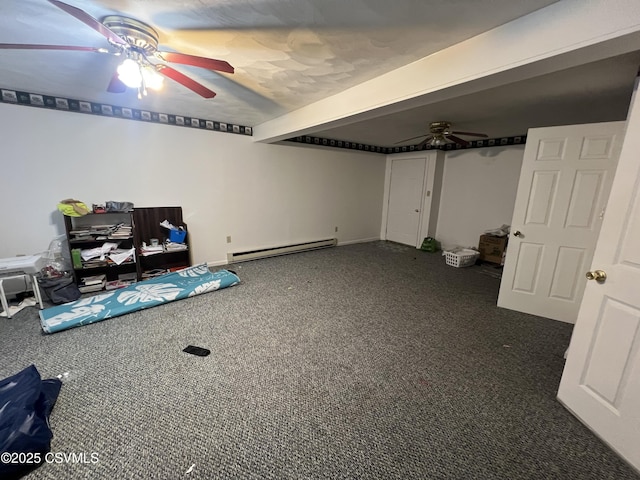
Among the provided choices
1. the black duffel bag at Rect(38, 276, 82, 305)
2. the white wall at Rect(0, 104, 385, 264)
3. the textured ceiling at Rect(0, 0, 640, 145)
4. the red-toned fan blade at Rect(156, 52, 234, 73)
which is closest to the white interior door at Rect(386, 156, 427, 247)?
the white wall at Rect(0, 104, 385, 264)

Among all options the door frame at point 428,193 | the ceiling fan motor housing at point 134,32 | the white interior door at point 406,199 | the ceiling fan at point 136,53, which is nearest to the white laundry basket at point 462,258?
the door frame at point 428,193

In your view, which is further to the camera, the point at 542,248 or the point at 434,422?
the point at 542,248

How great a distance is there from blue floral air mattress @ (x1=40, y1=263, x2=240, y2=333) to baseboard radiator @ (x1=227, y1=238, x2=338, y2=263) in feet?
2.42

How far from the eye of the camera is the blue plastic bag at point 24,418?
1.15m

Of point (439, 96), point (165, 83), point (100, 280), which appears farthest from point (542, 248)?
point (100, 280)

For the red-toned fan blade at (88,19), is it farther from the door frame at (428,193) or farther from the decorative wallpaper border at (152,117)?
the door frame at (428,193)

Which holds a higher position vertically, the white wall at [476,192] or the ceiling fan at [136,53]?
the ceiling fan at [136,53]

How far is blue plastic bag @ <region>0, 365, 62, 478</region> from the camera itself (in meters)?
1.15

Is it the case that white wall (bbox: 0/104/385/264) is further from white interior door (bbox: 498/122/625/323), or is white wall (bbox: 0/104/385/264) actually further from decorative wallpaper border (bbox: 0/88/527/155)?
white interior door (bbox: 498/122/625/323)

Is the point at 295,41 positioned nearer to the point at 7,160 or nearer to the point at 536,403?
the point at 536,403

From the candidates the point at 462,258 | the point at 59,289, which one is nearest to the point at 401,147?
the point at 462,258

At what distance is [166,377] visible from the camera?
5.76ft

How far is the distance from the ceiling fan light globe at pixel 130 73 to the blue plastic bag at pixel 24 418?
6.50ft

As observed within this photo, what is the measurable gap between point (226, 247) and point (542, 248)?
4.16 meters
